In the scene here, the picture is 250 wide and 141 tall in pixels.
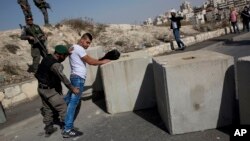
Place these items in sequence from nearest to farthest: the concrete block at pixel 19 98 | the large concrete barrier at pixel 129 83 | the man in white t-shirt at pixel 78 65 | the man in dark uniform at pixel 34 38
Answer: the man in white t-shirt at pixel 78 65 < the large concrete barrier at pixel 129 83 < the concrete block at pixel 19 98 < the man in dark uniform at pixel 34 38

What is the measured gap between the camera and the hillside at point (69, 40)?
1052 cm

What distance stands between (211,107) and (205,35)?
47.4ft

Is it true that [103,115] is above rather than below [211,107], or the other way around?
below

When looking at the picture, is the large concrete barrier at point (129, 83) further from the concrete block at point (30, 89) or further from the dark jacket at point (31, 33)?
the dark jacket at point (31, 33)

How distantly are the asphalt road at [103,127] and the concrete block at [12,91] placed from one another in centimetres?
70

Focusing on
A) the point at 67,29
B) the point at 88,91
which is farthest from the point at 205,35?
the point at 88,91

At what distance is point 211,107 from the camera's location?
4.30 metres

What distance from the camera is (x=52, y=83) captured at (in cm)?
512

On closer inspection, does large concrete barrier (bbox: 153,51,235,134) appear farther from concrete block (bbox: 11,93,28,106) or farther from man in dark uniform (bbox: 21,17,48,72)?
man in dark uniform (bbox: 21,17,48,72)

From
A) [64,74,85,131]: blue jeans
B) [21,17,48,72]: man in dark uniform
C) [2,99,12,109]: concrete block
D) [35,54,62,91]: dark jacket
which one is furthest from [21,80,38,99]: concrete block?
[35,54,62,91]: dark jacket

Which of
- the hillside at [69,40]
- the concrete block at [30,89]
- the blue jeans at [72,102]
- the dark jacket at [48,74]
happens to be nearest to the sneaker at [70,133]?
the blue jeans at [72,102]

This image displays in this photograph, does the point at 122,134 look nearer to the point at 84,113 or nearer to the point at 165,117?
the point at 165,117

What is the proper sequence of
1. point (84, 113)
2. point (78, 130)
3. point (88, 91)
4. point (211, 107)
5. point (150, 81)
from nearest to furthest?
point (211, 107)
point (78, 130)
point (150, 81)
point (84, 113)
point (88, 91)

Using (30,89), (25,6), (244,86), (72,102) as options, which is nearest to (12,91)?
(30,89)
